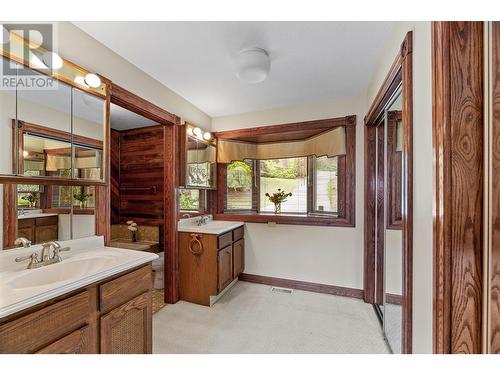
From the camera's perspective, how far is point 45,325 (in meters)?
0.85

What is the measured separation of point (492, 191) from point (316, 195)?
2102 millimetres

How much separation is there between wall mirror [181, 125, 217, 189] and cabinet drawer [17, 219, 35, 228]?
4.24 ft

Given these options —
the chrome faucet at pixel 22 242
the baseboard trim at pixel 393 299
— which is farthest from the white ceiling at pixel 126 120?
the baseboard trim at pixel 393 299

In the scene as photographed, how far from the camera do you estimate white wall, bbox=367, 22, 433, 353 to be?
94 centimetres

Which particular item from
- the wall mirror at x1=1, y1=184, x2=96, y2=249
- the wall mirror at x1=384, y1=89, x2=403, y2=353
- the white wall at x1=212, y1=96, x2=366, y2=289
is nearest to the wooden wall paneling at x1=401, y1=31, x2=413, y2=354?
the wall mirror at x1=384, y1=89, x2=403, y2=353

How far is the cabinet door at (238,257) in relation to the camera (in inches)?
104

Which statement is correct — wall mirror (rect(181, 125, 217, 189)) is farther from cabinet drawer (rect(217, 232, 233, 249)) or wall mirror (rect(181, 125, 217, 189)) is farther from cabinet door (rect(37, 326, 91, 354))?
cabinet door (rect(37, 326, 91, 354))

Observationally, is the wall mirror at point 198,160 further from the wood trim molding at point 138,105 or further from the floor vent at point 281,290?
the floor vent at point 281,290

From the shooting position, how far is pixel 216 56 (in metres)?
1.72

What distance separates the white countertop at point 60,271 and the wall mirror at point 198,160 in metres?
1.18

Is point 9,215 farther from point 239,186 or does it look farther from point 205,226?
point 239,186

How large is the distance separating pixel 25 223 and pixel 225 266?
1707 millimetres

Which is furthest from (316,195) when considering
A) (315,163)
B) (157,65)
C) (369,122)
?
(157,65)
